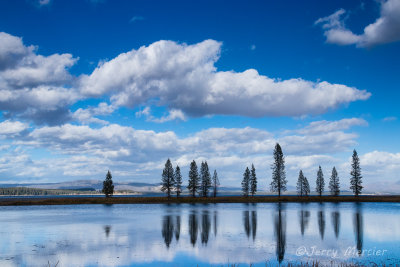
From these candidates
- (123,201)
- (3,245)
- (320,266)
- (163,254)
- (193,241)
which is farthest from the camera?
(123,201)

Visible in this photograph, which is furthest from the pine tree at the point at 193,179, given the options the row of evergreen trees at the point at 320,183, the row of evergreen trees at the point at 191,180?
the row of evergreen trees at the point at 320,183

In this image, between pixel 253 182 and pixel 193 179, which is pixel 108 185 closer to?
pixel 193 179

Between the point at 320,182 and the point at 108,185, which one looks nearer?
the point at 108,185

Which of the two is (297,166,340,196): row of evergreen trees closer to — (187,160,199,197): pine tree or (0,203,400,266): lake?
(187,160,199,197): pine tree

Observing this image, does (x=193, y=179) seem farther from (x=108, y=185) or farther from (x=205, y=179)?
(x=108, y=185)

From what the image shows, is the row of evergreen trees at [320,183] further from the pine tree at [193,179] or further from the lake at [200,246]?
the lake at [200,246]

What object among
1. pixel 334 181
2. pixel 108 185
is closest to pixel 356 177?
pixel 334 181

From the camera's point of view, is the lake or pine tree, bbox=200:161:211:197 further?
pine tree, bbox=200:161:211:197

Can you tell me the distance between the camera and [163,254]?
81.1ft

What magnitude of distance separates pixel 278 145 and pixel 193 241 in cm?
9234

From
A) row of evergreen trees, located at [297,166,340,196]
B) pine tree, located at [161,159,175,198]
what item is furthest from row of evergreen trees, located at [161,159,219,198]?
row of evergreen trees, located at [297,166,340,196]

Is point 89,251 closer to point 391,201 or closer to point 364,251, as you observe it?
point 364,251

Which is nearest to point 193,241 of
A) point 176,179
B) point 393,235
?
point 393,235

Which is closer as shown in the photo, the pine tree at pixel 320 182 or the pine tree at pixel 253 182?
the pine tree at pixel 253 182
